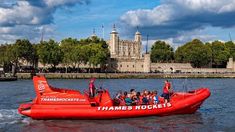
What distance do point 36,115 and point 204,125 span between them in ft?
41.0

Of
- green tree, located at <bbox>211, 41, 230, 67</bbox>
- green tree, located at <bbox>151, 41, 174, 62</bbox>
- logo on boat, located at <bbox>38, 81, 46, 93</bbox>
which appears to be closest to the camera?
logo on boat, located at <bbox>38, 81, 46, 93</bbox>

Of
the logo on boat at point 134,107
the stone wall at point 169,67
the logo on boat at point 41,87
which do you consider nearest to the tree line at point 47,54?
the stone wall at point 169,67

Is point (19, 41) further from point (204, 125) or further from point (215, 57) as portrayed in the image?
point (204, 125)

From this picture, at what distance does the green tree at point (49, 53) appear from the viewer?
126m

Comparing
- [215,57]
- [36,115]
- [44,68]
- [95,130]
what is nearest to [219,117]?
[95,130]

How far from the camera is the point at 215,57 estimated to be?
561 ft

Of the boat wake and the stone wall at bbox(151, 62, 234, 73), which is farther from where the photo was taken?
the stone wall at bbox(151, 62, 234, 73)

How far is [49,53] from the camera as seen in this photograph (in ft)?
413

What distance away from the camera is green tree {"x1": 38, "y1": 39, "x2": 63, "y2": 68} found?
12600cm

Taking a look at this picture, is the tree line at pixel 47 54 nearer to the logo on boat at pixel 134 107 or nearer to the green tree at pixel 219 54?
the green tree at pixel 219 54

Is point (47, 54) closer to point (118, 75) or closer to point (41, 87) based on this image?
point (118, 75)

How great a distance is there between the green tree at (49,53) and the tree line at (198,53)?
60.2 meters

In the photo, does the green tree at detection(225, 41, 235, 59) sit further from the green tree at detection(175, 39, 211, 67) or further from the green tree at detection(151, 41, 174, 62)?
the green tree at detection(151, 41, 174, 62)

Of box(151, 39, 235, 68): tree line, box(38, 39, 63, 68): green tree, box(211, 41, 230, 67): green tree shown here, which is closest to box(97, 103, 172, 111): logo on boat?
box(38, 39, 63, 68): green tree
